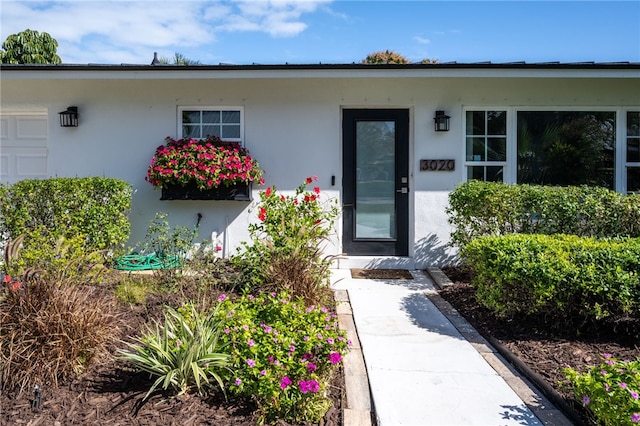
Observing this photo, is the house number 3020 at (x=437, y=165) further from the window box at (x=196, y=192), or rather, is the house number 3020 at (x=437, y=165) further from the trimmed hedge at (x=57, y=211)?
the trimmed hedge at (x=57, y=211)

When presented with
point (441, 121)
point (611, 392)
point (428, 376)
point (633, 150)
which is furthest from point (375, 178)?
point (611, 392)

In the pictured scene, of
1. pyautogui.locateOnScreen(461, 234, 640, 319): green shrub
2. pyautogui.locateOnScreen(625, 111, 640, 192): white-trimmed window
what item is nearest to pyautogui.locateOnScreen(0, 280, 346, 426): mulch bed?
pyautogui.locateOnScreen(461, 234, 640, 319): green shrub

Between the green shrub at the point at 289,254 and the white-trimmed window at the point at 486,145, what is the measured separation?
267cm

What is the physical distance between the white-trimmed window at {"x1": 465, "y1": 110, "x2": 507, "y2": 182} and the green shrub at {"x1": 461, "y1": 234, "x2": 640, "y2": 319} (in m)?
2.67

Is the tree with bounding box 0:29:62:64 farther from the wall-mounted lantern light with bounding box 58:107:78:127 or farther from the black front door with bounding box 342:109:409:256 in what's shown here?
the black front door with bounding box 342:109:409:256

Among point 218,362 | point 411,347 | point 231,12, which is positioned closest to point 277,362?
point 218,362

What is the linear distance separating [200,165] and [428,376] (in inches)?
157

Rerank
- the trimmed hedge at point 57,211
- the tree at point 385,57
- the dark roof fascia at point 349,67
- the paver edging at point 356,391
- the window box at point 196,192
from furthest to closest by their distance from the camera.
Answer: the tree at point 385,57, the window box at point 196,192, the dark roof fascia at point 349,67, the trimmed hedge at point 57,211, the paver edging at point 356,391

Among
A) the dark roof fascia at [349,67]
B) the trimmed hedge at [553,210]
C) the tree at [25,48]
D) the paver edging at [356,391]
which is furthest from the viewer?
the tree at [25,48]

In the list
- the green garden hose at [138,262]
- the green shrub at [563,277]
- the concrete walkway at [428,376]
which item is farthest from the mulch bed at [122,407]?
the green garden hose at [138,262]

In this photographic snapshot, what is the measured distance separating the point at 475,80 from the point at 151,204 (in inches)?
199

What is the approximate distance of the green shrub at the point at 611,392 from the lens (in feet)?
6.10

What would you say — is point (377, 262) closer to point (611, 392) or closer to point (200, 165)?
point (200, 165)

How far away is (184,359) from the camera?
2.36 meters
